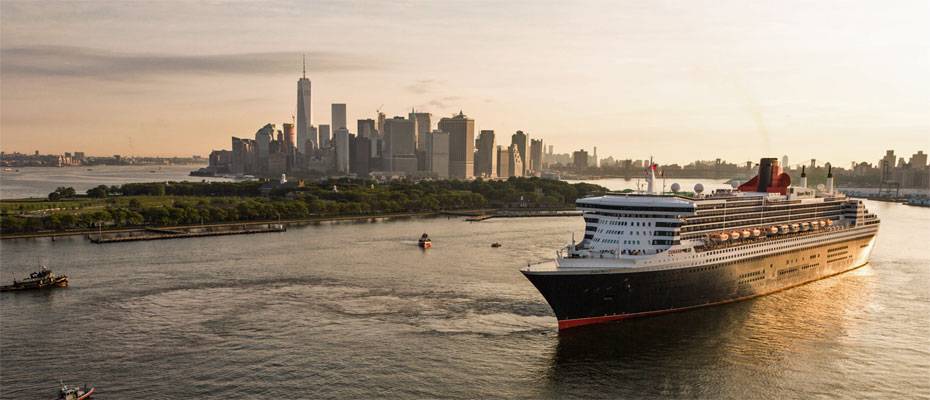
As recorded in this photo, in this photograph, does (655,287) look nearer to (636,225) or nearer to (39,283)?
(636,225)

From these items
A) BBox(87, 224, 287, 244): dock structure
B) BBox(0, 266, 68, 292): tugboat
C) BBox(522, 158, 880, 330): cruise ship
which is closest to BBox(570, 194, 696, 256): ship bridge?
BBox(522, 158, 880, 330): cruise ship

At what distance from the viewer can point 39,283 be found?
51.7 meters

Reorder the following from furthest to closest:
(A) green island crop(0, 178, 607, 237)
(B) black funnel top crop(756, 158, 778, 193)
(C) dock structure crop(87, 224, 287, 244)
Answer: (A) green island crop(0, 178, 607, 237)
(C) dock structure crop(87, 224, 287, 244)
(B) black funnel top crop(756, 158, 778, 193)

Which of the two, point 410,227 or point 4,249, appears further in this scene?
point 410,227

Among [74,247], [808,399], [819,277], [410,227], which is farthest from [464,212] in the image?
[808,399]

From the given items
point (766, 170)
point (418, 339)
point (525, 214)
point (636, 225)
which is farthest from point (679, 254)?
point (525, 214)

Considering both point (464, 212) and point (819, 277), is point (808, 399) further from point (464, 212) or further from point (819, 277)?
point (464, 212)

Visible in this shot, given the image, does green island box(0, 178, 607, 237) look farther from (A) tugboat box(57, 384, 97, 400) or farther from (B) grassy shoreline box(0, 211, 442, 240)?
(A) tugboat box(57, 384, 97, 400)

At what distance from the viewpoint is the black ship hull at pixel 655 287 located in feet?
129

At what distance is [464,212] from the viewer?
129m

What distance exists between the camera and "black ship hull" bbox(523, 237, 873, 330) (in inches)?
1547

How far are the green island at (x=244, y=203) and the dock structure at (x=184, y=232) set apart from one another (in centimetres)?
551

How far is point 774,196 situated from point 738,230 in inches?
345

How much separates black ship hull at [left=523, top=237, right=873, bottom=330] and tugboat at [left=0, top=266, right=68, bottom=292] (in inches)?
1480
